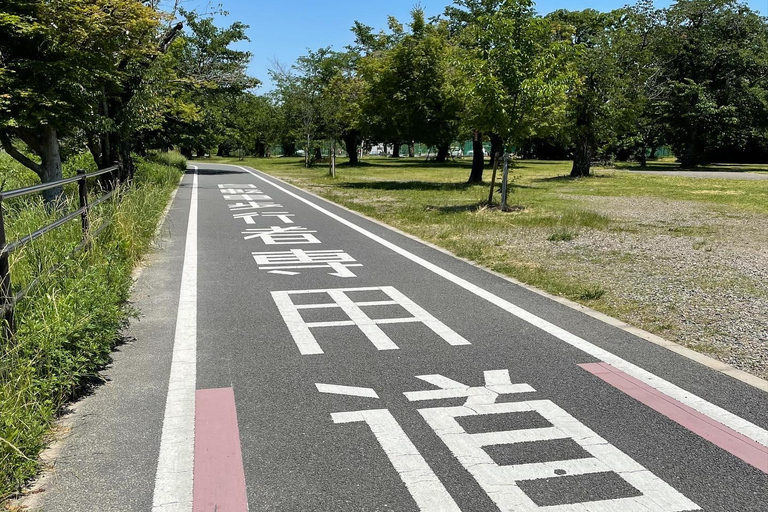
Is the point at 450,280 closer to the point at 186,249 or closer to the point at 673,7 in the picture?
the point at 186,249

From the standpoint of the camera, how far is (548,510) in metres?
2.86

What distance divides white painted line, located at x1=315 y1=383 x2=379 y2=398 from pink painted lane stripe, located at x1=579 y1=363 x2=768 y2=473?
1707mm

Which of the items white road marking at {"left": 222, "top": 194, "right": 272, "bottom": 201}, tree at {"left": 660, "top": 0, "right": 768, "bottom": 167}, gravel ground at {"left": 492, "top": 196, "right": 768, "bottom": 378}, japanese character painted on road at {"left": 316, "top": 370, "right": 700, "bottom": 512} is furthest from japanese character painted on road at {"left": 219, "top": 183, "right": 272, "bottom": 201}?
tree at {"left": 660, "top": 0, "right": 768, "bottom": 167}

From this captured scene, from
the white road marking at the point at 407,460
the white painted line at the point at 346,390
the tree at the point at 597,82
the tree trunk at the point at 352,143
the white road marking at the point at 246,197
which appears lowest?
the white road marking at the point at 407,460

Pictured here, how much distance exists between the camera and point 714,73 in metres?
40.4

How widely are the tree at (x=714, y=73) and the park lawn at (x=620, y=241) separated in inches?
677

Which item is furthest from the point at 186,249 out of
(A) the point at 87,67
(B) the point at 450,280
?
(B) the point at 450,280

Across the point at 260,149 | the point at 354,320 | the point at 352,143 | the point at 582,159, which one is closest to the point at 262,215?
the point at 354,320

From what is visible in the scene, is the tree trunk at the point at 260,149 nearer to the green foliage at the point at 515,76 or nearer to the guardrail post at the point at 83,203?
the green foliage at the point at 515,76

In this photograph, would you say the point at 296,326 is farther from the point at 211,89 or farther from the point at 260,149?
the point at 260,149

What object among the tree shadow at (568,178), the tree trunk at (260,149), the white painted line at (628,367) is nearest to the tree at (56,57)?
the white painted line at (628,367)

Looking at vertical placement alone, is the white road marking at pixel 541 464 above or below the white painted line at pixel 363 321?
below

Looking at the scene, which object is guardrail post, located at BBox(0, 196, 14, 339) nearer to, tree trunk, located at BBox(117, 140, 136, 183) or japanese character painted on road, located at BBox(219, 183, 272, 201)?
tree trunk, located at BBox(117, 140, 136, 183)

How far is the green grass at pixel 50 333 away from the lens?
3155mm
